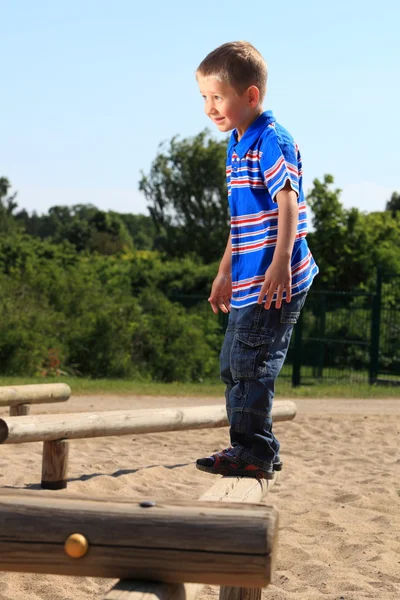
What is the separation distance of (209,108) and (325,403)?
996 cm

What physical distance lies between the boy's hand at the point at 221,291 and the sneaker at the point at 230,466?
79 cm

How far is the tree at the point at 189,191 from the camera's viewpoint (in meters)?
51.5

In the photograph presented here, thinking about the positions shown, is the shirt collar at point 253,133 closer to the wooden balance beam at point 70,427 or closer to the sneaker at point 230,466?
the sneaker at point 230,466

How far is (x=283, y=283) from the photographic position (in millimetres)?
3543

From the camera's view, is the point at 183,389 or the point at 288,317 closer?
the point at 288,317

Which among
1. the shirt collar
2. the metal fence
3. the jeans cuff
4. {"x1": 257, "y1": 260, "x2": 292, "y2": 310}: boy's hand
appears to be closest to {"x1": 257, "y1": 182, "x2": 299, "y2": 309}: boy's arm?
{"x1": 257, "y1": 260, "x2": 292, "y2": 310}: boy's hand

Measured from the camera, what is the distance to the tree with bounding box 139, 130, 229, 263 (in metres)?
51.5

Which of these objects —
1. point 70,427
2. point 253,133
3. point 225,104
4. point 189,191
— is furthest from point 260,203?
point 189,191

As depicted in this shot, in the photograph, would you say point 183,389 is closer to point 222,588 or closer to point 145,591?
point 222,588

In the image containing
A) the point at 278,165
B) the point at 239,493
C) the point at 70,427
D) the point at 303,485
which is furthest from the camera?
the point at 303,485

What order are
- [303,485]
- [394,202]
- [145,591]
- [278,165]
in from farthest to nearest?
1. [394,202]
2. [303,485]
3. [278,165]
4. [145,591]

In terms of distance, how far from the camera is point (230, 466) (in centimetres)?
380

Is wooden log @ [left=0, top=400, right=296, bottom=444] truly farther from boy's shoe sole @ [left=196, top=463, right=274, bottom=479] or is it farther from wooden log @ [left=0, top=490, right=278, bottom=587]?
wooden log @ [left=0, top=490, right=278, bottom=587]

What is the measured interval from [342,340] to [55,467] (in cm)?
1174
